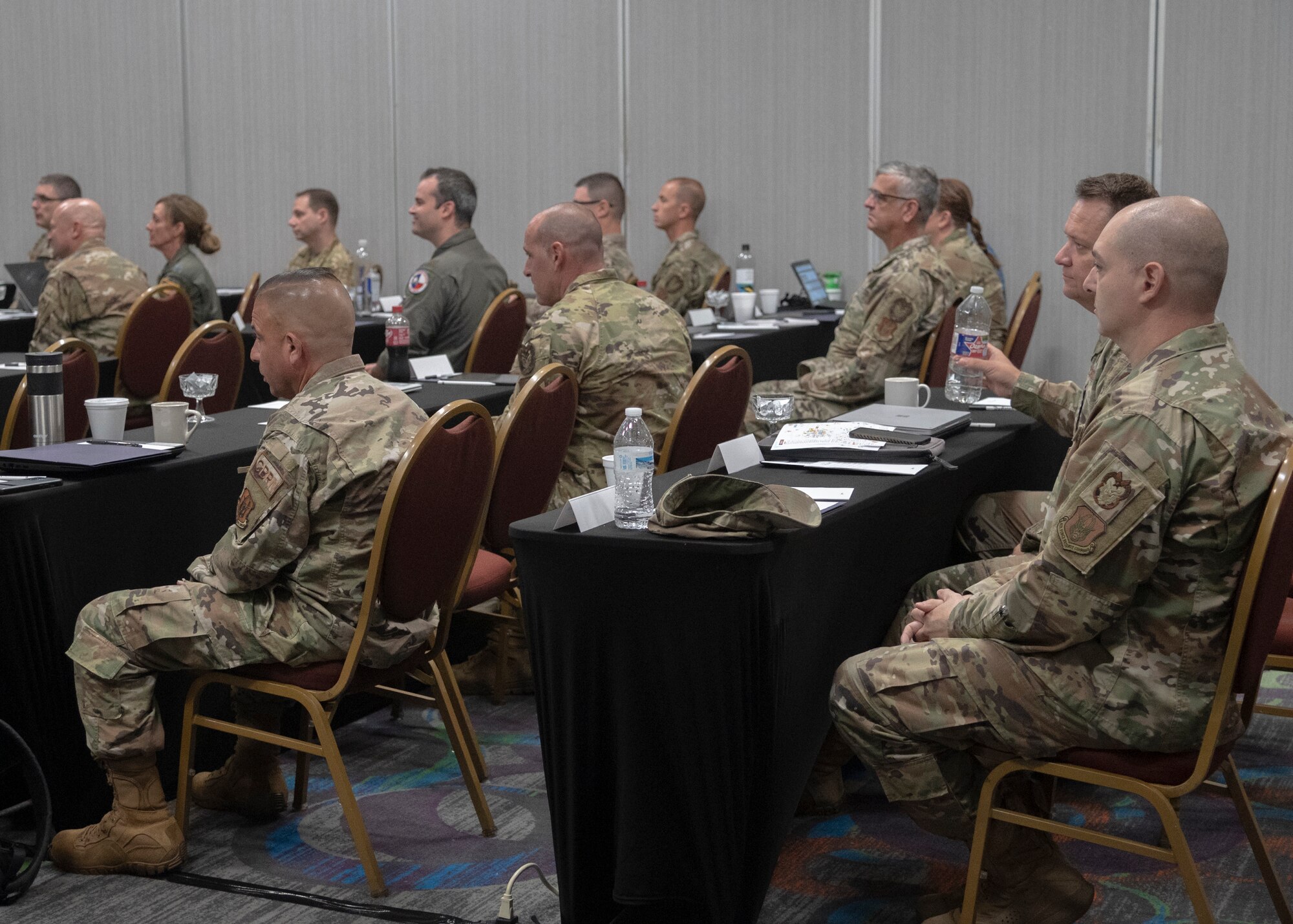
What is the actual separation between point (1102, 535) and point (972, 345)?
1378 mm

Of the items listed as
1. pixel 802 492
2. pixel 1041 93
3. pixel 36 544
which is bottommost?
pixel 36 544

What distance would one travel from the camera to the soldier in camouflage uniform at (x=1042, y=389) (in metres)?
3.05

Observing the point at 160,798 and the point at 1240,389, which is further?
the point at 160,798

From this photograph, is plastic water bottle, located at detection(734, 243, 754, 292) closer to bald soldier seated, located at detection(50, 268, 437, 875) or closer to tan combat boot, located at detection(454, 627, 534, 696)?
tan combat boot, located at detection(454, 627, 534, 696)

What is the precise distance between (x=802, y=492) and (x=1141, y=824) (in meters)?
1.30

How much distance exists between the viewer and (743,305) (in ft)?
22.5

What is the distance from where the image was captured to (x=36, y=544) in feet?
8.49

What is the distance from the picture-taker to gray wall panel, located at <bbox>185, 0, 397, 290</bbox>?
9.06m

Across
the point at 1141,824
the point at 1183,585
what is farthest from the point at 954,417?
the point at 1183,585

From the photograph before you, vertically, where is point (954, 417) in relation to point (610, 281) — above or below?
below

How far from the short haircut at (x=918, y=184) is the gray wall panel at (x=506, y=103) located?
3409 mm

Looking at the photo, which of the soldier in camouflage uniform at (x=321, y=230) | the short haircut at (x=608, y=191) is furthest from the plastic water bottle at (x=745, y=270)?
the soldier in camouflage uniform at (x=321, y=230)

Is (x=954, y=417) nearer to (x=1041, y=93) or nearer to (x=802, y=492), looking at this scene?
(x=802, y=492)

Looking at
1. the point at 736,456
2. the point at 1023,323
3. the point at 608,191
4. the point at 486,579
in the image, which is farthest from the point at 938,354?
the point at 608,191
